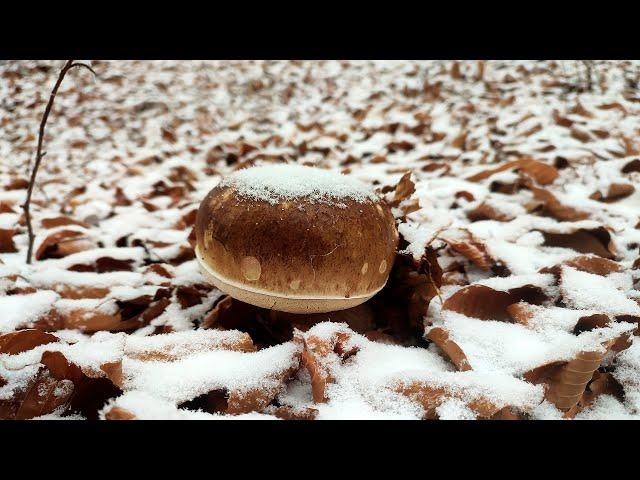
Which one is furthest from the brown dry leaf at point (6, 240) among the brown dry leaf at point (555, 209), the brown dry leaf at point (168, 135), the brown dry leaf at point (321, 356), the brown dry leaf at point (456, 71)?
the brown dry leaf at point (456, 71)

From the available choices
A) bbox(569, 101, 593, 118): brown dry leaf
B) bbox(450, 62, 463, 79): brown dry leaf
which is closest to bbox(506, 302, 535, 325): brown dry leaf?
bbox(569, 101, 593, 118): brown dry leaf

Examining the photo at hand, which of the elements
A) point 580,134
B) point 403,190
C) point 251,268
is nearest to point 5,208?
point 251,268

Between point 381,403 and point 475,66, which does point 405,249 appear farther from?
point 475,66

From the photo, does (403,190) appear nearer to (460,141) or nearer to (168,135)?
(460,141)

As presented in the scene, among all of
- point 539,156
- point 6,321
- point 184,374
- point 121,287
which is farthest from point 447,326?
point 539,156

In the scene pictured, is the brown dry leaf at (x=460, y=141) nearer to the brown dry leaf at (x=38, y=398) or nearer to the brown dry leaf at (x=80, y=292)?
the brown dry leaf at (x=80, y=292)

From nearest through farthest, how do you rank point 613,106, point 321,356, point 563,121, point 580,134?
point 321,356 < point 580,134 < point 563,121 < point 613,106

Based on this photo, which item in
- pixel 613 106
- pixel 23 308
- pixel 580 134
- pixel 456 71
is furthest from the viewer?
pixel 456 71
